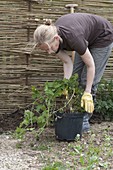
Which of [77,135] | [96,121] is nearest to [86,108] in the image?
[77,135]

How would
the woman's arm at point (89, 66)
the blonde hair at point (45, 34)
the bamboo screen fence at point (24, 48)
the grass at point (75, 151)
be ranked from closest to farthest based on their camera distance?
the grass at point (75, 151)
the blonde hair at point (45, 34)
the woman's arm at point (89, 66)
the bamboo screen fence at point (24, 48)

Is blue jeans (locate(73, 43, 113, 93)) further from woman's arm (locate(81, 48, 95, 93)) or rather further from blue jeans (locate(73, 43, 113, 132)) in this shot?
woman's arm (locate(81, 48, 95, 93))

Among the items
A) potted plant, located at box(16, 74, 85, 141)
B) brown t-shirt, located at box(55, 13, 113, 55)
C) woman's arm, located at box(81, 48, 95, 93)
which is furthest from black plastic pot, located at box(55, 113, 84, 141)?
brown t-shirt, located at box(55, 13, 113, 55)

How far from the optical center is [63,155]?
3.95 m

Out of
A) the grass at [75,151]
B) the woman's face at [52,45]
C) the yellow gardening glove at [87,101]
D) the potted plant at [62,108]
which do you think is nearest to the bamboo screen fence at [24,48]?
the grass at [75,151]

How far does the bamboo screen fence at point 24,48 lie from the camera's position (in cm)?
505

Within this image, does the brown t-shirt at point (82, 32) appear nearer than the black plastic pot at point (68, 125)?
Yes

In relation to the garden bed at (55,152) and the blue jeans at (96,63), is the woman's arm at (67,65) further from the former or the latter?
the garden bed at (55,152)

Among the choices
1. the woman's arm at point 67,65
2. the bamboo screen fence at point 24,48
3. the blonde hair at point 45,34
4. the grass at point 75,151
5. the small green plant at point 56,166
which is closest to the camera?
the small green plant at point 56,166

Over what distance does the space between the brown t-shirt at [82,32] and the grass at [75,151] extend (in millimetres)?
977

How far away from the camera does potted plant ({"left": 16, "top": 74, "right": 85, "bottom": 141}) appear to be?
410 centimetres

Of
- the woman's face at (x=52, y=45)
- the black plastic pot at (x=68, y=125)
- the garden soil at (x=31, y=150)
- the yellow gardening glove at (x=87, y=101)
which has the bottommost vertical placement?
the garden soil at (x=31, y=150)

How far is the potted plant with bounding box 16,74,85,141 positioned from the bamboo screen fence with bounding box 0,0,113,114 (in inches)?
34.9

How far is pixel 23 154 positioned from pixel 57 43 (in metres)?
1.13
